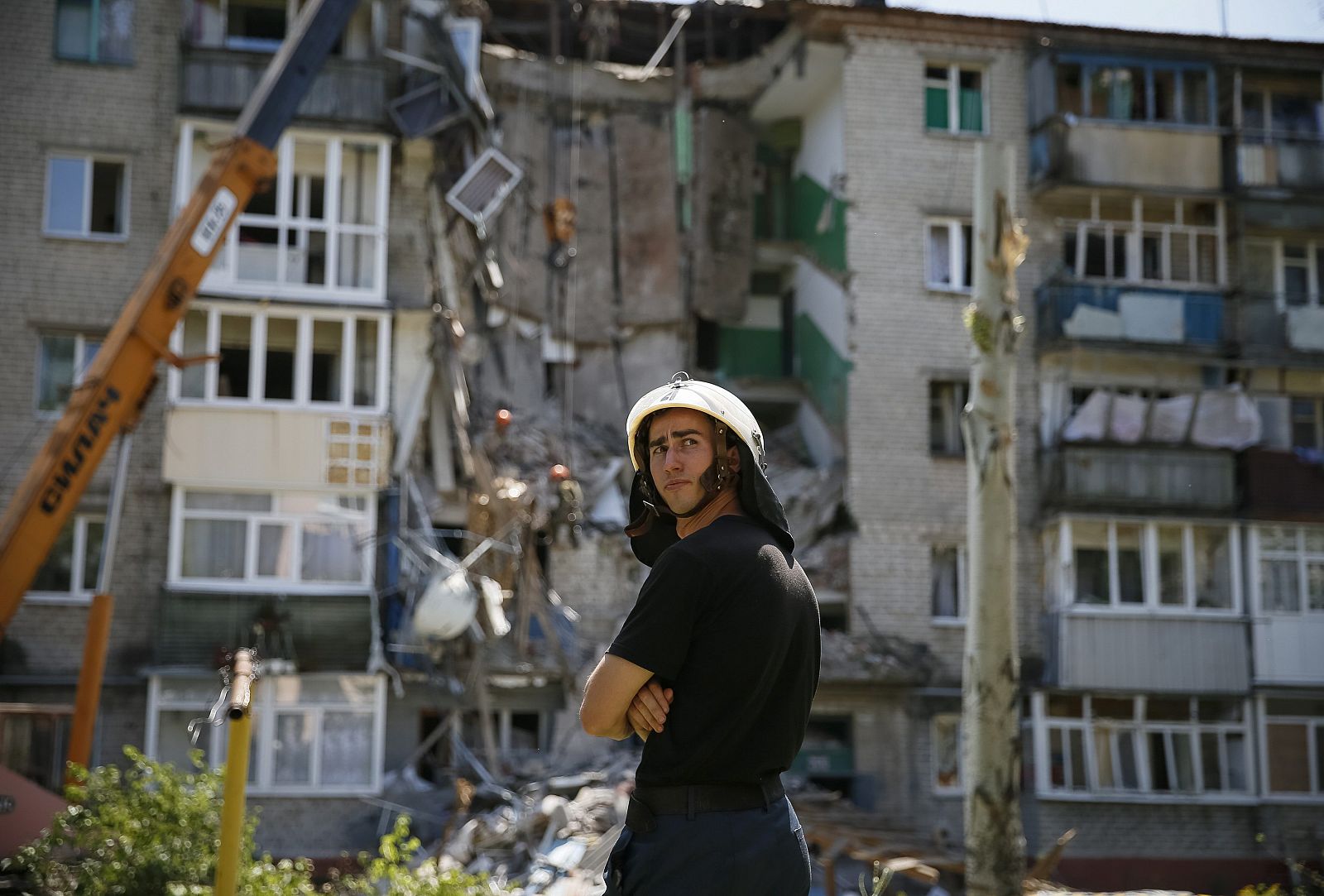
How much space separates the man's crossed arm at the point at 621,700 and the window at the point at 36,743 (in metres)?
15.1

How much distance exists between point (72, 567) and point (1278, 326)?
75.8 ft

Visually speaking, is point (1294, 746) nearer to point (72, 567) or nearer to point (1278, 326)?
point (1278, 326)

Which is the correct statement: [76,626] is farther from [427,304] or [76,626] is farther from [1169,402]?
[1169,402]

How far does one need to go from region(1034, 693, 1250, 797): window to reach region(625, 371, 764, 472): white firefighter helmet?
2630 centimetres

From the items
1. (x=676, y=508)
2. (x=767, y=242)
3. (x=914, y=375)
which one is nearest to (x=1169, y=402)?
(x=914, y=375)

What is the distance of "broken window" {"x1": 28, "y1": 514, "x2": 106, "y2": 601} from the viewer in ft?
86.1

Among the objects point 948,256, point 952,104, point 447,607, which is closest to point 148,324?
point 447,607

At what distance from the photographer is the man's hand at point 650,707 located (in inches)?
163

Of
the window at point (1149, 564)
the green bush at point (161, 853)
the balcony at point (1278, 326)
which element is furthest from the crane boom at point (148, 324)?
the balcony at point (1278, 326)

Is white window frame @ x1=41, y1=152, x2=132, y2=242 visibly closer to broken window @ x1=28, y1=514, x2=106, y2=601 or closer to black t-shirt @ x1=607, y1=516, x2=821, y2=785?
broken window @ x1=28, y1=514, x2=106, y2=601

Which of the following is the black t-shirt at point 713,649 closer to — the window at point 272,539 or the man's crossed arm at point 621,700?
the man's crossed arm at point 621,700

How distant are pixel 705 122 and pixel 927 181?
5.23 m

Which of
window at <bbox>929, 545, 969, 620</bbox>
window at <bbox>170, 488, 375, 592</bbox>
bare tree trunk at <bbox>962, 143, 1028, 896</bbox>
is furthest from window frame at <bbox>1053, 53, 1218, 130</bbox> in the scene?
bare tree trunk at <bbox>962, 143, 1028, 896</bbox>

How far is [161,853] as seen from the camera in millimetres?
8891
